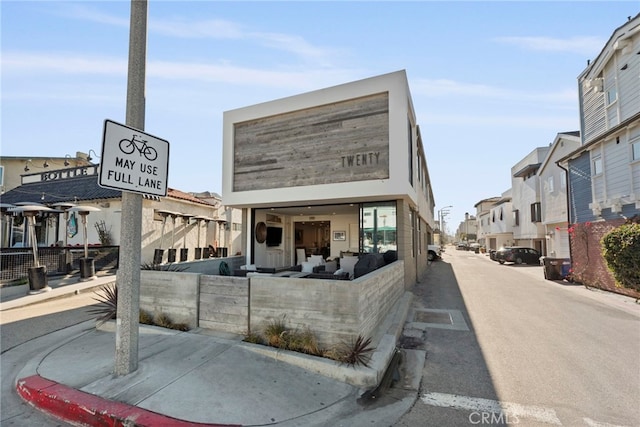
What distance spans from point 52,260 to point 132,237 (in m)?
10.9

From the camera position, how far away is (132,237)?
3734 mm

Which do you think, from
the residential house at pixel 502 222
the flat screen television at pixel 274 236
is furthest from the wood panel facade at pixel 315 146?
the residential house at pixel 502 222

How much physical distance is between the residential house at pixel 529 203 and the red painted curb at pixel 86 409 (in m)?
29.2

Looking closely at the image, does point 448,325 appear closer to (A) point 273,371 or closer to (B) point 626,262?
(A) point 273,371

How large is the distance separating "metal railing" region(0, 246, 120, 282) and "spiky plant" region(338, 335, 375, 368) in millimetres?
11743

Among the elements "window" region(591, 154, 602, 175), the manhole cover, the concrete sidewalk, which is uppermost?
"window" region(591, 154, 602, 175)

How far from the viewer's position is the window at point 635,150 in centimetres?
1082

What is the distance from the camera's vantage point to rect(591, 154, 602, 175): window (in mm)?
12930

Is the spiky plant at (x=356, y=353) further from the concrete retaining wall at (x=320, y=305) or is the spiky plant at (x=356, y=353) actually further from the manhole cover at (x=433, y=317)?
the manhole cover at (x=433, y=317)

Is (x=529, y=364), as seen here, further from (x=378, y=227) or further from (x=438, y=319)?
(x=378, y=227)

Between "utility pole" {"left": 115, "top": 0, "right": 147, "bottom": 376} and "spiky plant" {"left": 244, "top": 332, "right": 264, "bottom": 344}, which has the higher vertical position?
"utility pole" {"left": 115, "top": 0, "right": 147, "bottom": 376}

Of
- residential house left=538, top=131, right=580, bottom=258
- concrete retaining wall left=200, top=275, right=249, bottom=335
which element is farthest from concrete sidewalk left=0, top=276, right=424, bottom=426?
residential house left=538, top=131, right=580, bottom=258

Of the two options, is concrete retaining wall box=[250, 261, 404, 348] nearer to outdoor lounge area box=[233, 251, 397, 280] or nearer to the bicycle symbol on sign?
outdoor lounge area box=[233, 251, 397, 280]

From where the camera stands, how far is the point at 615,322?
7113 mm
